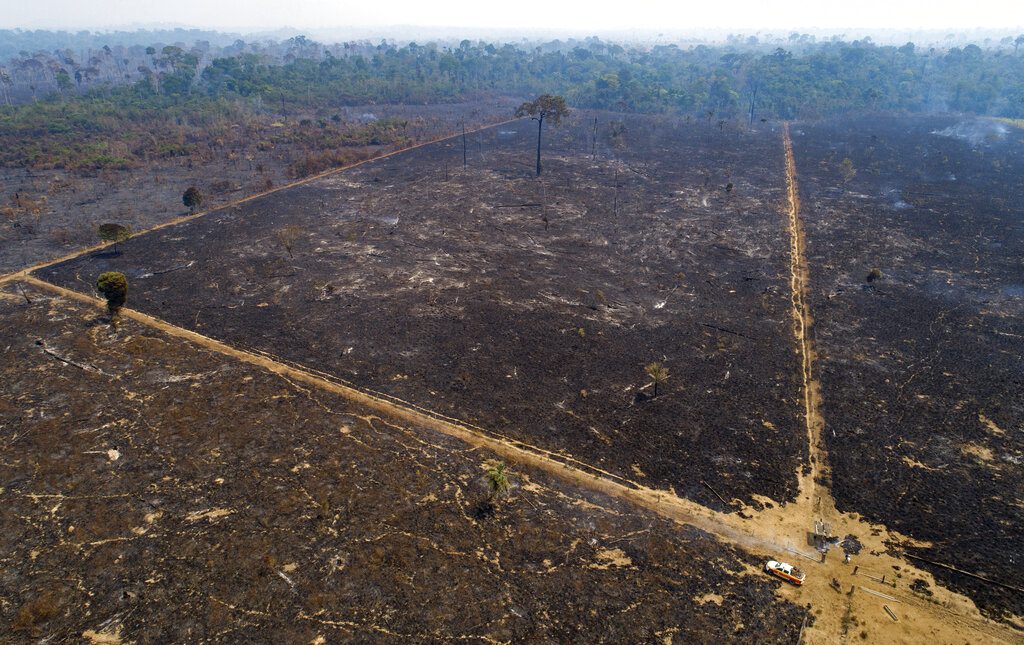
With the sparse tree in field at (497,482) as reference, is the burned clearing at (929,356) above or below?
above

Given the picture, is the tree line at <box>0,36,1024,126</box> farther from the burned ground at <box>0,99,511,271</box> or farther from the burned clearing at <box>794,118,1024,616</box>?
the burned clearing at <box>794,118,1024,616</box>

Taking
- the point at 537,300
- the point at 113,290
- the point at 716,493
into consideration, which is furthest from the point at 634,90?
the point at 716,493

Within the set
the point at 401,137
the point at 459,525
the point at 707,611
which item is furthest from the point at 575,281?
the point at 401,137

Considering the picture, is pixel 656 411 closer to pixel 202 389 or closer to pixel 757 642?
pixel 757 642

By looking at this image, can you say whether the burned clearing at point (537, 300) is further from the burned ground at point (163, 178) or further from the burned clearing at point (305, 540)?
the burned ground at point (163, 178)

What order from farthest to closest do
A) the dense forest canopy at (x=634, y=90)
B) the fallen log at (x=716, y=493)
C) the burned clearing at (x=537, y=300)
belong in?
the dense forest canopy at (x=634, y=90) < the burned clearing at (x=537, y=300) < the fallen log at (x=716, y=493)

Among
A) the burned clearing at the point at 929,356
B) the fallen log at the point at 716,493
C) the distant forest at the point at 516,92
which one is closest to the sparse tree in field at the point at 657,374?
the fallen log at the point at 716,493
